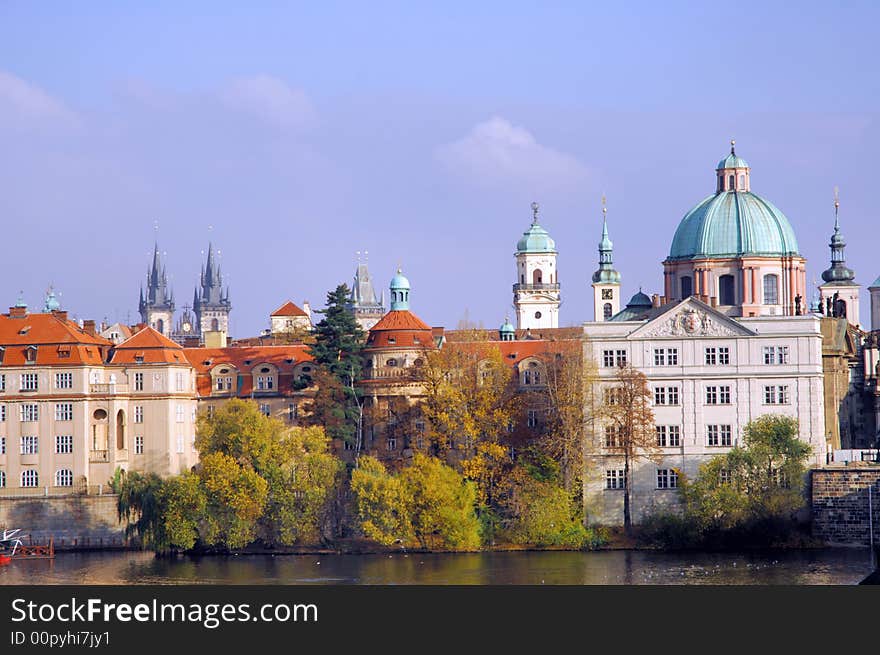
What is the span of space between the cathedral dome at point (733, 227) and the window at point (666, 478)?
17246 mm

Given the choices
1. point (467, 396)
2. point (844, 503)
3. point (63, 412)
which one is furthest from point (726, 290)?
point (63, 412)

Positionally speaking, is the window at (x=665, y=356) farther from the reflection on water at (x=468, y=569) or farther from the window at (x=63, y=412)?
the window at (x=63, y=412)

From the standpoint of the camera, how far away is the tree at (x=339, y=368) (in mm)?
120062

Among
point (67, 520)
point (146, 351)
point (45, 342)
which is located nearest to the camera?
point (67, 520)

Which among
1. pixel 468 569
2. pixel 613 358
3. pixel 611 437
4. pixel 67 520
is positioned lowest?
pixel 468 569

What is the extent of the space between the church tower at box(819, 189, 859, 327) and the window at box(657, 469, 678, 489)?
5032cm

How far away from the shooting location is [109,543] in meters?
117

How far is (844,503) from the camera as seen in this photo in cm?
10850

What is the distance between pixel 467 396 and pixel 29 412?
77.1ft

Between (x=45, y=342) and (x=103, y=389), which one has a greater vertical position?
(x=45, y=342)

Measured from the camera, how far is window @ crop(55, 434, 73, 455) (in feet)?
398

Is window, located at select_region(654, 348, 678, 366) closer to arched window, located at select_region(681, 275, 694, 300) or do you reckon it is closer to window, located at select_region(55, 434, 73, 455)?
arched window, located at select_region(681, 275, 694, 300)

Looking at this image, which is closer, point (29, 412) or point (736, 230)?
point (29, 412)

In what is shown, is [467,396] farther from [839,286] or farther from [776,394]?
[839,286]
